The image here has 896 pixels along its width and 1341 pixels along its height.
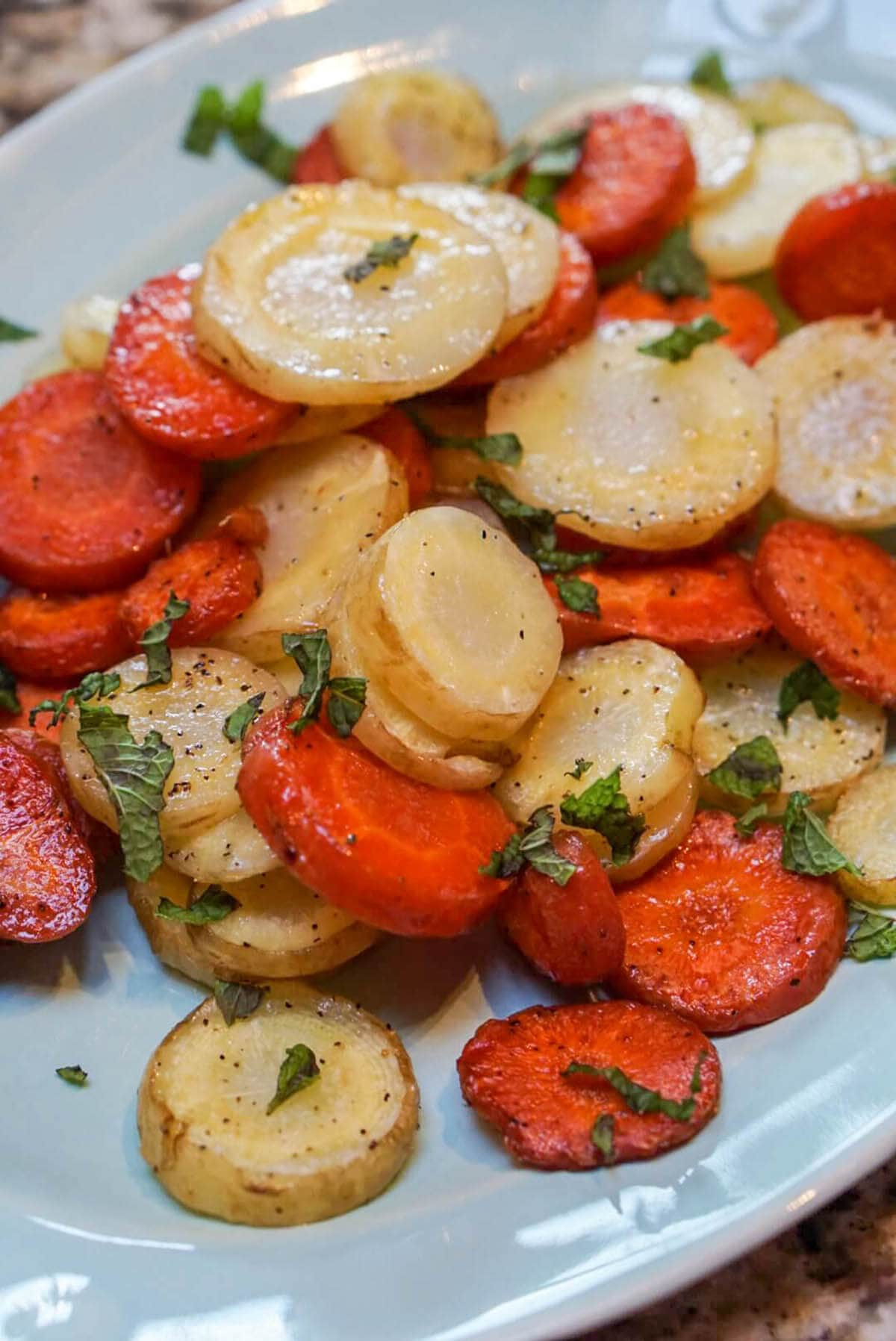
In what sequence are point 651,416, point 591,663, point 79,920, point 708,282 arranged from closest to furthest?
point 79,920 < point 591,663 < point 651,416 < point 708,282

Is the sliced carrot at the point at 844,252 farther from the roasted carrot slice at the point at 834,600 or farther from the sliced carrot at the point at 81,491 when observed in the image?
the sliced carrot at the point at 81,491

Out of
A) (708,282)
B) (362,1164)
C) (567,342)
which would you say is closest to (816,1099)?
(362,1164)

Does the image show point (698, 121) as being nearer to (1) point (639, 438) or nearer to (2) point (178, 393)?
(1) point (639, 438)

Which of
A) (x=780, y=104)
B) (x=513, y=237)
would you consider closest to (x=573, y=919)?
(x=513, y=237)

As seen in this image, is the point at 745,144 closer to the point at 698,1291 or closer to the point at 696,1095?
the point at 696,1095

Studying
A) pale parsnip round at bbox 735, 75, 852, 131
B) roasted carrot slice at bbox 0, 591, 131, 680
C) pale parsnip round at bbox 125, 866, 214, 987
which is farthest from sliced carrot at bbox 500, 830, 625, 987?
pale parsnip round at bbox 735, 75, 852, 131

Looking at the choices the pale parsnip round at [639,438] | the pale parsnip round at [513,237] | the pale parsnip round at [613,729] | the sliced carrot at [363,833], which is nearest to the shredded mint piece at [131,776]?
the sliced carrot at [363,833]
